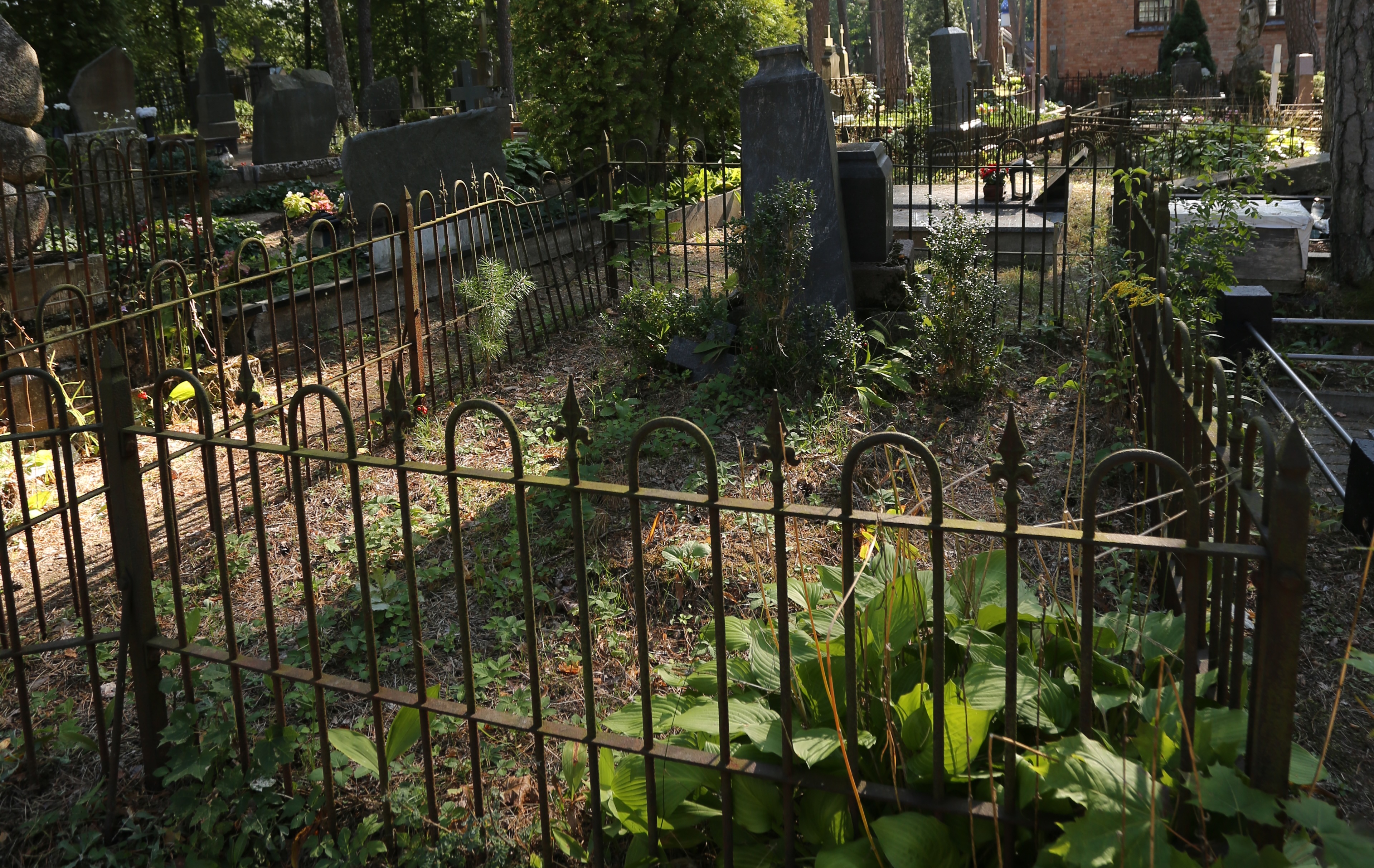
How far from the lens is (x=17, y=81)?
7473 millimetres

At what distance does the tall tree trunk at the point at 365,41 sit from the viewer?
931 inches

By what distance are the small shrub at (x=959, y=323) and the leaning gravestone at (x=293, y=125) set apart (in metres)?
13.3

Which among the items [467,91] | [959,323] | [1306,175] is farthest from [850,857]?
[467,91]

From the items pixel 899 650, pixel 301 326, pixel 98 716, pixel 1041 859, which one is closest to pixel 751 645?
pixel 899 650

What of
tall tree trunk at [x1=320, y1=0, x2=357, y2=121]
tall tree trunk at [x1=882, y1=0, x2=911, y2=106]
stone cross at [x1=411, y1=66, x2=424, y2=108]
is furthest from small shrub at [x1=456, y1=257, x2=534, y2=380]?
tall tree trunk at [x1=882, y1=0, x2=911, y2=106]

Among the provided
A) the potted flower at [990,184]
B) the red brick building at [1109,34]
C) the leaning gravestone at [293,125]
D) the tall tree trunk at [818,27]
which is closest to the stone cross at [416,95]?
the leaning gravestone at [293,125]

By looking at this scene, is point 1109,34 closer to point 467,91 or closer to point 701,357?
point 467,91

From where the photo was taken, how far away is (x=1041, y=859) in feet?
7.19

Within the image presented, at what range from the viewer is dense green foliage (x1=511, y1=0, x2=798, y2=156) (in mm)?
10211

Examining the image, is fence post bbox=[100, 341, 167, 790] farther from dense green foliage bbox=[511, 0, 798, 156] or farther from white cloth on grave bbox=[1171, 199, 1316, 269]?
dense green foliage bbox=[511, 0, 798, 156]

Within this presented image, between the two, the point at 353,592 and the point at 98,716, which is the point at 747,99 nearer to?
the point at 353,592

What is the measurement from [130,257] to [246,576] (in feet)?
12.1

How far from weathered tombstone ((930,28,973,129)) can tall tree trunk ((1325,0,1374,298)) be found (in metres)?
9.48

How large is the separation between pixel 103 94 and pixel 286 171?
2.44m
